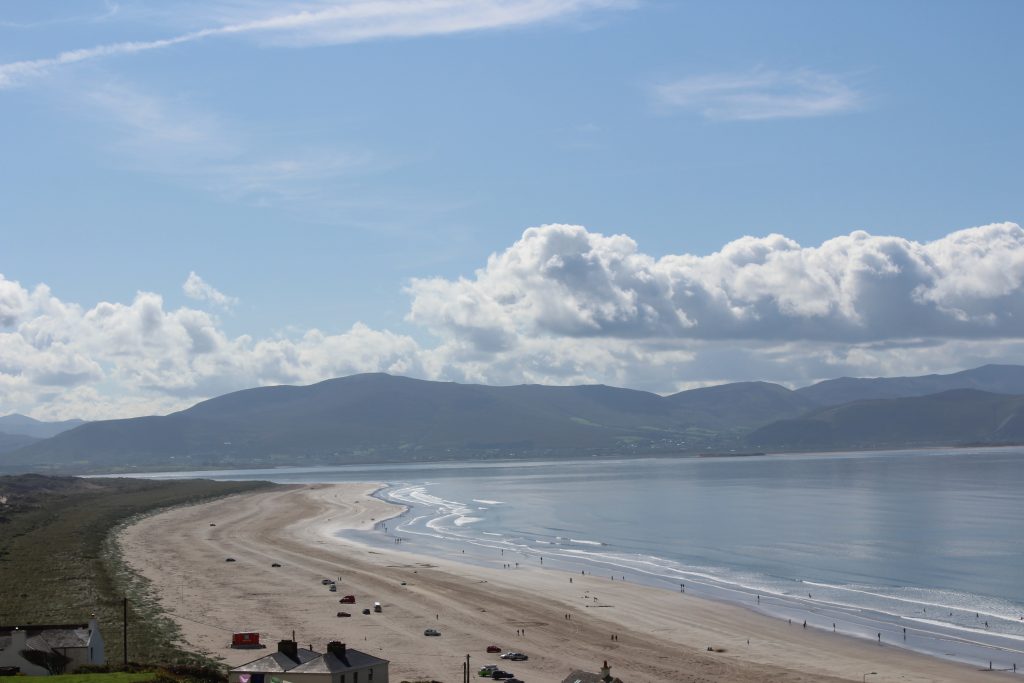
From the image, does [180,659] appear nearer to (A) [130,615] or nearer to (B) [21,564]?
(A) [130,615]

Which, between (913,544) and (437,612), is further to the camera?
(913,544)

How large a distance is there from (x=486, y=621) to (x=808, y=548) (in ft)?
160

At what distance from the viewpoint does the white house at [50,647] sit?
143 ft

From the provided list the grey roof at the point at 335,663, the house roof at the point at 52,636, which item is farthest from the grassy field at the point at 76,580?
the grey roof at the point at 335,663

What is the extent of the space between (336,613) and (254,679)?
25.8 m

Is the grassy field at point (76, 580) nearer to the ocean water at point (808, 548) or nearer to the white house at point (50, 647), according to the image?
the white house at point (50, 647)

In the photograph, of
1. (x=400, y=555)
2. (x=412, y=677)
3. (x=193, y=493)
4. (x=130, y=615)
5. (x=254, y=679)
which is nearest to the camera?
(x=254, y=679)

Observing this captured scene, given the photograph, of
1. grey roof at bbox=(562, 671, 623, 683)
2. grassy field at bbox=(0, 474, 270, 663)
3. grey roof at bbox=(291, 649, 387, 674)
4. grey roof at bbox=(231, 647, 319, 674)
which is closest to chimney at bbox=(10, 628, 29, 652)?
grassy field at bbox=(0, 474, 270, 663)

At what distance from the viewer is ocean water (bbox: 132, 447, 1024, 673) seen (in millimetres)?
65688

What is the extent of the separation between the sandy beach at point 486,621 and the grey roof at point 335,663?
5.81 m

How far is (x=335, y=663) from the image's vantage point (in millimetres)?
42031

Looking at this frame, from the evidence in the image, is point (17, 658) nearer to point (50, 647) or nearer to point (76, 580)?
point (50, 647)

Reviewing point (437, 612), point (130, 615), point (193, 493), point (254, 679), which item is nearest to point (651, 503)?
point (193, 493)

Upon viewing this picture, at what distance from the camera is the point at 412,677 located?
48844 millimetres
